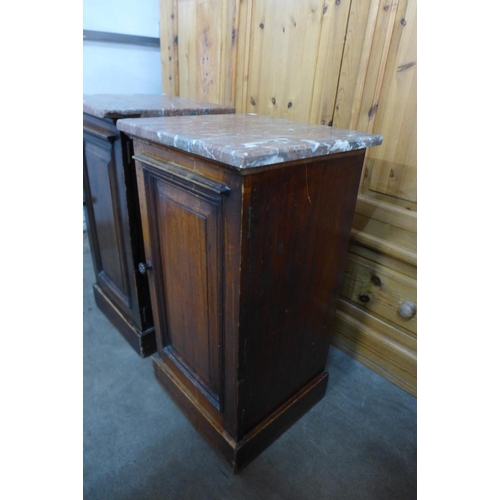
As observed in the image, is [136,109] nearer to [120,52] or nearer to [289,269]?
[289,269]

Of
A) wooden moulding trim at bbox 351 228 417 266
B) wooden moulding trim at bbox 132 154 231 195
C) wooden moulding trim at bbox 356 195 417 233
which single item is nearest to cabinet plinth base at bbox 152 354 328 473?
wooden moulding trim at bbox 351 228 417 266

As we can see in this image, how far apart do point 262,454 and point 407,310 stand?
72 centimetres

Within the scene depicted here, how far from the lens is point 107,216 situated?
1.44 m

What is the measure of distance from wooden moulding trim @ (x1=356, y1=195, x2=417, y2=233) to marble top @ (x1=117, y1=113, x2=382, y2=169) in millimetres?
387

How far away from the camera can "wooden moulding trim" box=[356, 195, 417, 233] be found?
1226mm

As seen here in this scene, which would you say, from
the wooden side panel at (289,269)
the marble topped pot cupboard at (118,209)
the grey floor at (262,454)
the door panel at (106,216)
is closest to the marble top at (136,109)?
the marble topped pot cupboard at (118,209)

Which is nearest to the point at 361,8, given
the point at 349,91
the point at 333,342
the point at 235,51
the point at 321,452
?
the point at 349,91

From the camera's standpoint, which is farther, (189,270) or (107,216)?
(107,216)

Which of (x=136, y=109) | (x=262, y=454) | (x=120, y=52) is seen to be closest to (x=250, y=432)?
(x=262, y=454)

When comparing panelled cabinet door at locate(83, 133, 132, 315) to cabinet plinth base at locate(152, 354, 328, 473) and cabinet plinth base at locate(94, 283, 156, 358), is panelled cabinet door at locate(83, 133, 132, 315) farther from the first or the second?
cabinet plinth base at locate(152, 354, 328, 473)

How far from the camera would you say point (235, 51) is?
1.63m

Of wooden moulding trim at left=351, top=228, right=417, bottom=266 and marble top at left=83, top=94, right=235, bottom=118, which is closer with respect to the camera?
marble top at left=83, top=94, right=235, bottom=118
